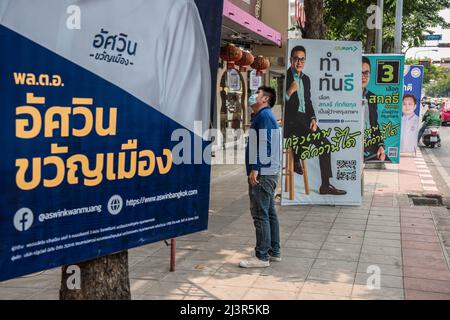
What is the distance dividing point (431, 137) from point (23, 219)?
19.2 meters

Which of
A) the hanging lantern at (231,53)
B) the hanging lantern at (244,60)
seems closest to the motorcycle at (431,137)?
the hanging lantern at (244,60)

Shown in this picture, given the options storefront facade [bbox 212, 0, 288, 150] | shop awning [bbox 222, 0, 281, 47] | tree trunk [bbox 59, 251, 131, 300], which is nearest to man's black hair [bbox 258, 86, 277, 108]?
tree trunk [bbox 59, 251, 131, 300]

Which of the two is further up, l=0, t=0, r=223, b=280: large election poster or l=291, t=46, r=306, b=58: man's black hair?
l=291, t=46, r=306, b=58: man's black hair

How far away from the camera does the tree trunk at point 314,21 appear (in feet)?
30.3

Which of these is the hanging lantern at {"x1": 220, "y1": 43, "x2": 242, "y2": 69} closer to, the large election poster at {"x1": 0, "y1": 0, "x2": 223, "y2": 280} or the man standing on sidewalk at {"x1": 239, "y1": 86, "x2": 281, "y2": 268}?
the man standing on sidewalk at {"x1": 239, "y1": 86, "x2": 281, "y2": 268}

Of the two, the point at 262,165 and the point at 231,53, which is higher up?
the point at 231,53

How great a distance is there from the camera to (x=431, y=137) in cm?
1969

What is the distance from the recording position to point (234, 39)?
12.9m

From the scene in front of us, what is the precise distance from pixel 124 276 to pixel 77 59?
1.45m

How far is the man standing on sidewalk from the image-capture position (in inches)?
205

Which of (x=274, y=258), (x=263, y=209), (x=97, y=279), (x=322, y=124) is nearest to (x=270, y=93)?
(x=263, y=209)

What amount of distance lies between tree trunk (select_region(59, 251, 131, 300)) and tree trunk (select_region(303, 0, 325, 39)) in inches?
267

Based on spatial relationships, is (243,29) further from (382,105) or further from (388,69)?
(382,105)

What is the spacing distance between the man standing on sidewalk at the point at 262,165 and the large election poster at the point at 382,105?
19.8 feet
